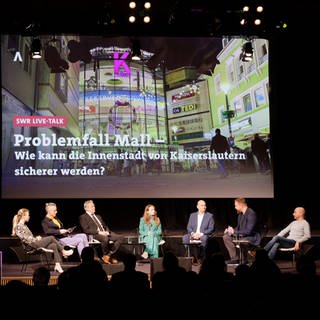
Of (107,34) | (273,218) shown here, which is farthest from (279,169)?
(107,34)

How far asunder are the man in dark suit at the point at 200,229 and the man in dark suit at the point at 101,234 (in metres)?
1.08

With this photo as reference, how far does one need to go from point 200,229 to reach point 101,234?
155 centimetres

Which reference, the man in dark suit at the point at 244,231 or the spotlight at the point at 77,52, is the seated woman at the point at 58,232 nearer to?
the man in dark suit at the point at 244,231

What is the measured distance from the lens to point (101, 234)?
7.68m

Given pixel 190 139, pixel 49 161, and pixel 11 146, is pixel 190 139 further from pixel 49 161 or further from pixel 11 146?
pixel 11 146

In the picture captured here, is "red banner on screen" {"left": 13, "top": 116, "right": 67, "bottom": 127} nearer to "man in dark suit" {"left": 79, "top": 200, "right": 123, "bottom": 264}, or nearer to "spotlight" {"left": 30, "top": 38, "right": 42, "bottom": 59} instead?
"spotlight" {"left": 30, "top": 38, "right": 42, "bottom": 59}

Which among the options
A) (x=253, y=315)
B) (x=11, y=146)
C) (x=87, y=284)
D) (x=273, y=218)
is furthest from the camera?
(x=273, y=218)

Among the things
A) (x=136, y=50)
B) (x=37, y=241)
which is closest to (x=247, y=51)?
(x=136, y=50)

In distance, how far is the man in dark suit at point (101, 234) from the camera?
302 inches

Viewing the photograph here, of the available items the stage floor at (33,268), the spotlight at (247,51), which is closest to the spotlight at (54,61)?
the spotlight at (247,51)

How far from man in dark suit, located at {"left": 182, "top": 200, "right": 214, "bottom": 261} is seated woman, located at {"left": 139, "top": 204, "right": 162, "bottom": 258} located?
1.43 ft

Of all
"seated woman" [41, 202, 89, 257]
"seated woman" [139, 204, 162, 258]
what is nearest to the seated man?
"seated woman" [139, 204, 162, 258]

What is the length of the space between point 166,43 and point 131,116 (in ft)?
4.63

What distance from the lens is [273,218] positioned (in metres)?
9.02
